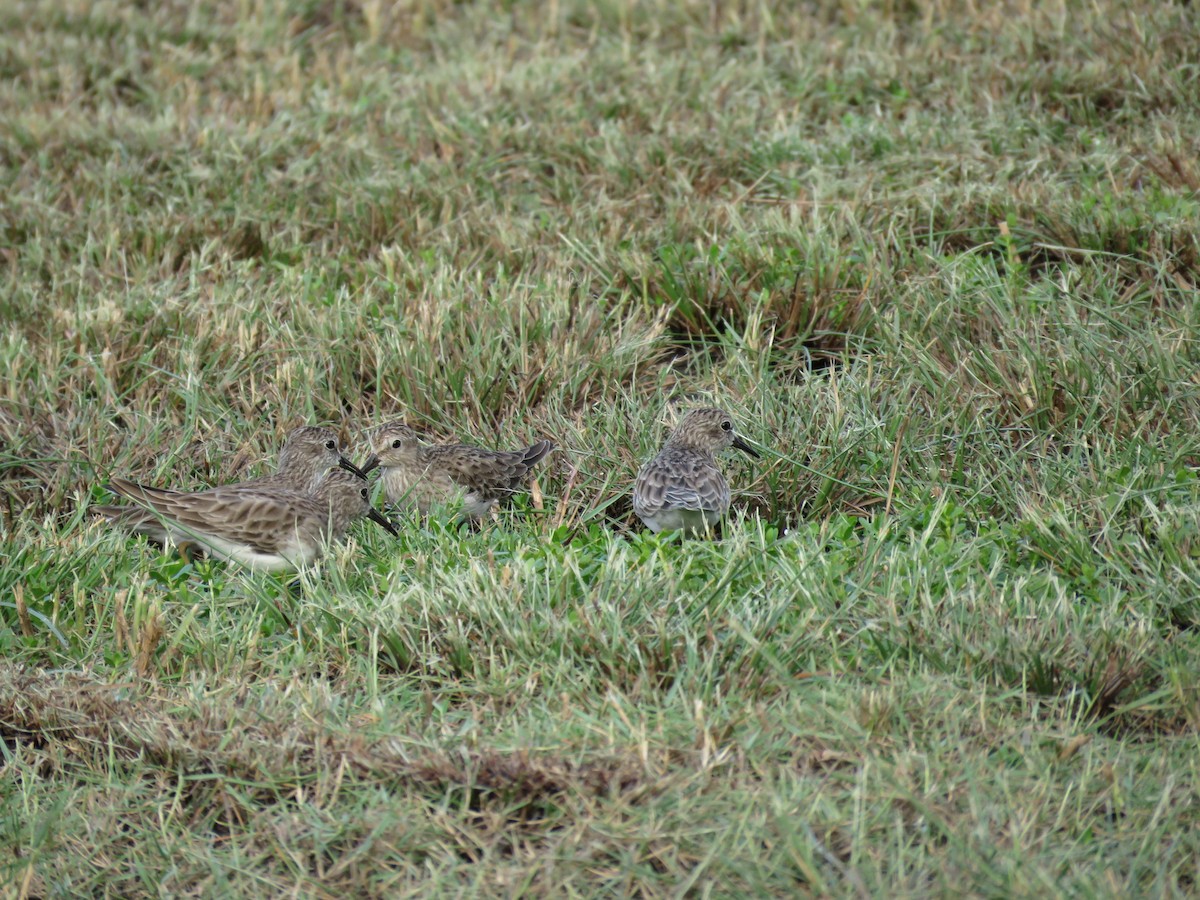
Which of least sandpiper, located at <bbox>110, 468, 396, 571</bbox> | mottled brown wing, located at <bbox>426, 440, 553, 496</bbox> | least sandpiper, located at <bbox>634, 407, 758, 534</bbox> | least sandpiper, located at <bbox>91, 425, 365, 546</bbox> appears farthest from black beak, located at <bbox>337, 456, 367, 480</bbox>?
least sandpiper, located at <bbox>634, 407, 758, 534</bbox>

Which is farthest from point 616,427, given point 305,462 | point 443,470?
point 305,462

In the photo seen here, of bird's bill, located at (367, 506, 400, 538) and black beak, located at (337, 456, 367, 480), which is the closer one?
bird's bill, located at (367, 506, 400, 538)

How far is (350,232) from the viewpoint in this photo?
8133 millimetres

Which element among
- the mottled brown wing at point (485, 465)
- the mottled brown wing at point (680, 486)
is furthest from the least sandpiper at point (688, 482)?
the mottled brown wing at point (485, 465)

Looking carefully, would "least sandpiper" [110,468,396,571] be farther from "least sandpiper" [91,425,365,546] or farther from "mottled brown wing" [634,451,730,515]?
"mottled brown wing" [634,451,730,515]

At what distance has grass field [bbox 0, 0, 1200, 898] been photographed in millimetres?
3893

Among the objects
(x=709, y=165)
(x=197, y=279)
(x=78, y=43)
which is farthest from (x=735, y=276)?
(x=78, y=43)

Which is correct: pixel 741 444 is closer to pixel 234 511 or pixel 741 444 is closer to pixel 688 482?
pixel 688 482

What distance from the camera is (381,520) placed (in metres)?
5.84

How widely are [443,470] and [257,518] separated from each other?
0.86 m

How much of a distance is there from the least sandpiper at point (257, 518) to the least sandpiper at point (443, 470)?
266 mm

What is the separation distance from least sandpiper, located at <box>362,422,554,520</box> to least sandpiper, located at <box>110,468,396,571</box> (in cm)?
27

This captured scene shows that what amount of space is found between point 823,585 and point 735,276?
2789 millimetres

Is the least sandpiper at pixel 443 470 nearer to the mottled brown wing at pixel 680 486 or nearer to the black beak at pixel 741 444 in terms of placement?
the mottled brown wing at pixel 680 486
